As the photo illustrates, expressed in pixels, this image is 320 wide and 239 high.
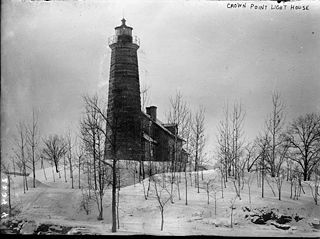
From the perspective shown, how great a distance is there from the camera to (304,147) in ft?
42.8

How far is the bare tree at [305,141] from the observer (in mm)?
11585

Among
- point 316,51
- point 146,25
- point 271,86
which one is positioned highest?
point 146,25

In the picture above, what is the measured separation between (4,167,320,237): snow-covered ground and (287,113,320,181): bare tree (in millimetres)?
1082

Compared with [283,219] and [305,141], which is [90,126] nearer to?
[283,219]

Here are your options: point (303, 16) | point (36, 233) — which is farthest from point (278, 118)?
point (36, 233)

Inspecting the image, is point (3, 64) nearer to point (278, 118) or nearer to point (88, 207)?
point (88, 207)

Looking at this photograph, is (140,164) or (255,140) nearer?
(255,140)

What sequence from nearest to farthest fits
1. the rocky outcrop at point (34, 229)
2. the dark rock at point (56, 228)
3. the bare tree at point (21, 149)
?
the rocky outcrop at point (34, 229)
the dark rock at point (56, 228)
the bare tree at point (21, 149)

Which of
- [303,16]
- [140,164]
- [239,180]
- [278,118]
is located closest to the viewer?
[303,16]

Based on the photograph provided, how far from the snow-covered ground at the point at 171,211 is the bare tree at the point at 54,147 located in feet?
6.61

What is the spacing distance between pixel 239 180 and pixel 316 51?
6189 mm

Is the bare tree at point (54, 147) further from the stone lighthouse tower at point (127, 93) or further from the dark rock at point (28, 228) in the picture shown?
the dark rock at point (28, 228)

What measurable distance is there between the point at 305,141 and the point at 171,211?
5.86 metres

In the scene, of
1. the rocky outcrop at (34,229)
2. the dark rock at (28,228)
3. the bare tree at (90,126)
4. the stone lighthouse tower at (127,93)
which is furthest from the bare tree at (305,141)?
the dark rock at (28,228)
